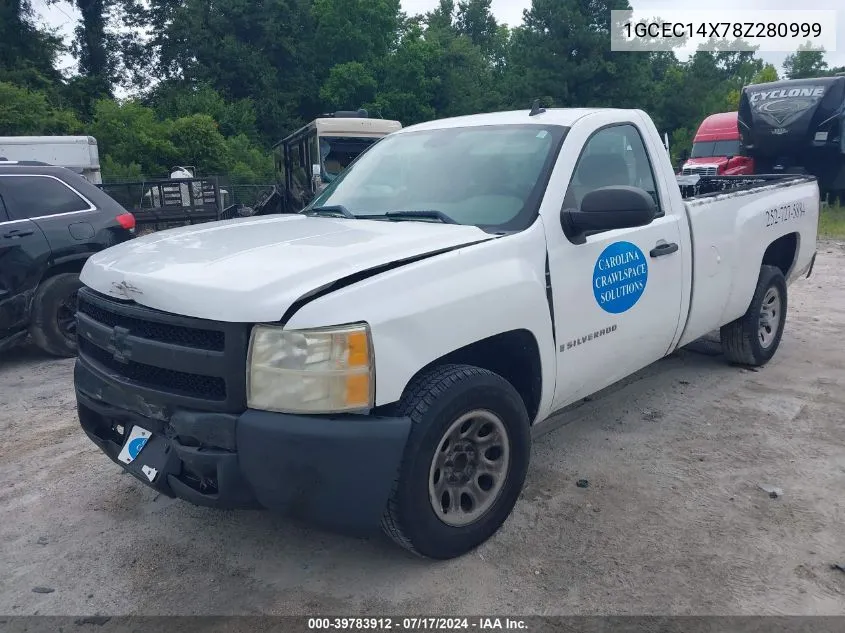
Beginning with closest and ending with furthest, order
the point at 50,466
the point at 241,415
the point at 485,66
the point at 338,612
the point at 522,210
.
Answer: the point at 241,415 < the point at 338,612 < the point at 522,210 < the point at 50,466 < the point at 485,66

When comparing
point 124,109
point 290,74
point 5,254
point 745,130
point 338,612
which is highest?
point 290,74

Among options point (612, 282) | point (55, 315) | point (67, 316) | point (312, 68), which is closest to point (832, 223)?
point (612, 282)

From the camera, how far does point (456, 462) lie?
294cm

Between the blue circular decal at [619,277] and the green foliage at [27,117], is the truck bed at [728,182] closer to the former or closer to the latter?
the blue circular decal at [619,277]

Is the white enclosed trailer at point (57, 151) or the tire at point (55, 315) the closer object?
the tire at point (55, 315)

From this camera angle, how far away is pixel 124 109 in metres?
30.2

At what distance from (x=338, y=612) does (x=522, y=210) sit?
1889mm

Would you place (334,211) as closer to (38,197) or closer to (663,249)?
(663,249)

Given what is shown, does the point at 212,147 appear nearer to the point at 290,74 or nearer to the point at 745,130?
the point at 290,74

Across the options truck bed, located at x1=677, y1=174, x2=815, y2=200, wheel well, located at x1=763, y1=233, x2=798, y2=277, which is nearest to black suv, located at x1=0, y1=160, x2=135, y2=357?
truck bed, located at x1=677, y1=174, x2=815, y2=200

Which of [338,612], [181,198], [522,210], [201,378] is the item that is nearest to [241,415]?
[201,378]

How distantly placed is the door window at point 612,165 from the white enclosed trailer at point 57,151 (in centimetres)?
1319

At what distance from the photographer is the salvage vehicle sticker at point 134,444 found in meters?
2.87

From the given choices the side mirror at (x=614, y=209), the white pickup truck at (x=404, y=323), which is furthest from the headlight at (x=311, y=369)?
the side mirror at (x=614, y=209)
